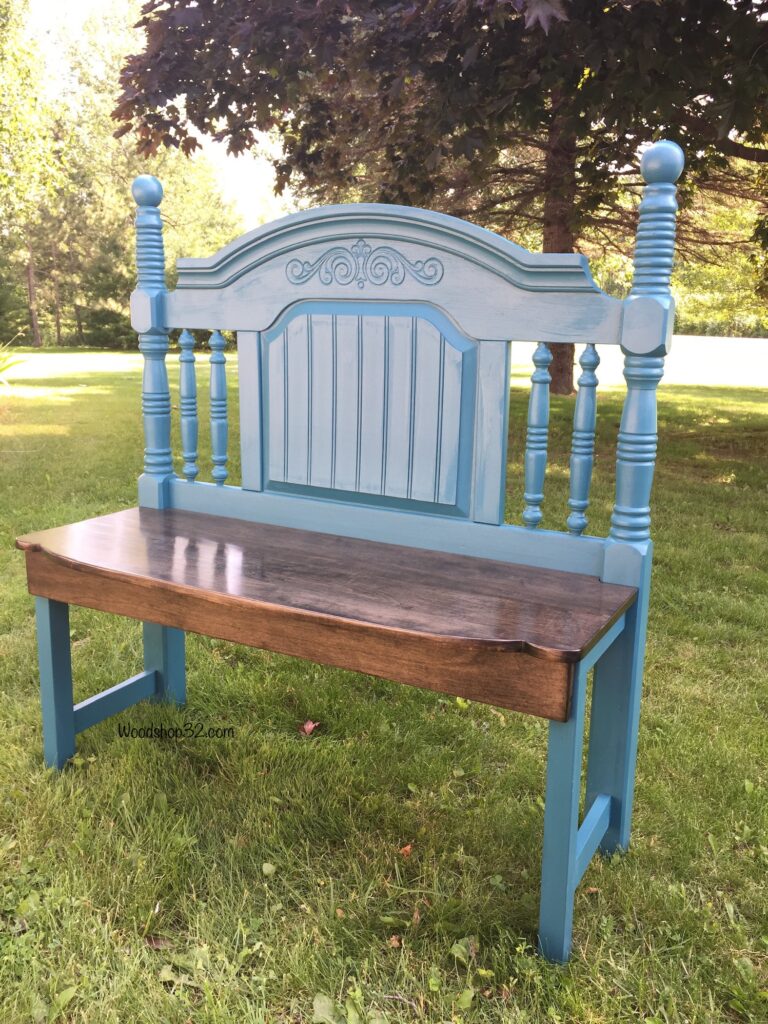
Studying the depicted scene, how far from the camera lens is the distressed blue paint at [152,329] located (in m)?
2.77

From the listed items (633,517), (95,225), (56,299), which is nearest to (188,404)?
(633,517)

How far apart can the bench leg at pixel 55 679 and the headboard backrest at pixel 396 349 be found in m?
0.62

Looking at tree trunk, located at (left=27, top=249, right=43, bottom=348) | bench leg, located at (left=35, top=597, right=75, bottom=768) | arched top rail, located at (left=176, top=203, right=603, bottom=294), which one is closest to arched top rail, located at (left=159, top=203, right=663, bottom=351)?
arched top rail, located at (left=176, top=203, right=603, bottom=294)

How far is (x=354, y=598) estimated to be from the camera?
202cm

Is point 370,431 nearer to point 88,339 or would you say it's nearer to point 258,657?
point 258,657

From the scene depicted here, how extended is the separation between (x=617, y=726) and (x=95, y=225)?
30.4 m

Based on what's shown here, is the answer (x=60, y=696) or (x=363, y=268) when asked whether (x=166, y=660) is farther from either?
(x=363, y=268)

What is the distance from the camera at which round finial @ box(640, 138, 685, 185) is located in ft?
6.16

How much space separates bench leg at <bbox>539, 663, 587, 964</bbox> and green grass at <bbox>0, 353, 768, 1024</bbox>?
0.22 feet

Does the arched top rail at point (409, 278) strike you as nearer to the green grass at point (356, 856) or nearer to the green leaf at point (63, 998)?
the green grass at point (356, 856)

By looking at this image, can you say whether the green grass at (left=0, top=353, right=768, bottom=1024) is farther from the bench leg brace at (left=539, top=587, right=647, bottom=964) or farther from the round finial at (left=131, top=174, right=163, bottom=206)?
the round finial at (left=131, top=174, right=163, bottom=206)

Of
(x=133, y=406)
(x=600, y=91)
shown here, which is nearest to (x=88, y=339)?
(x=133, y=406)

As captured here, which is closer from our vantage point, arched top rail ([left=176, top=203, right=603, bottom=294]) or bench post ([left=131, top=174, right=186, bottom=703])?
arched top rail ([left=176, top=203, right=603, bottom=294])

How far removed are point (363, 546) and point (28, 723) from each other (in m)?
1.36
